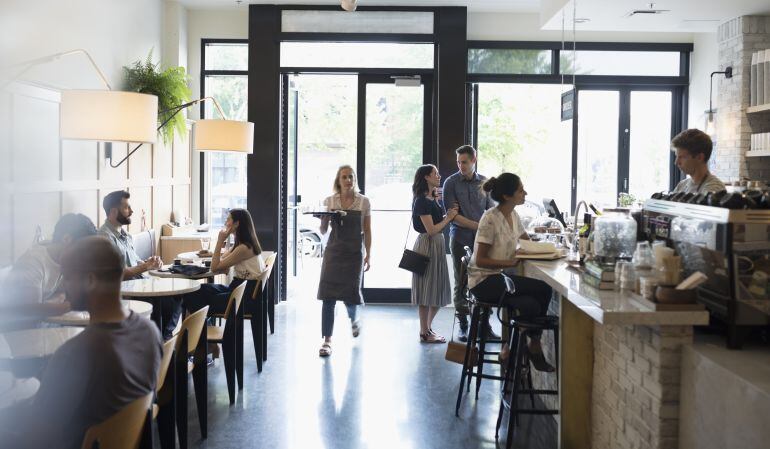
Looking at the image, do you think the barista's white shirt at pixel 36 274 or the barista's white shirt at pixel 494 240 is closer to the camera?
the barista's white shirt at pixel 36 274

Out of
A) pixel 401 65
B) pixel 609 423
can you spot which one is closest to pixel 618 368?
pixel 609 423

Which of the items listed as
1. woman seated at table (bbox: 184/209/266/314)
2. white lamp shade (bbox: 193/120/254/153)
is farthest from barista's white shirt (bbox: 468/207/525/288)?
white lamp shade (bbox: 193/120/254/153)

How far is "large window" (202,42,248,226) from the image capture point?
9.27 metres

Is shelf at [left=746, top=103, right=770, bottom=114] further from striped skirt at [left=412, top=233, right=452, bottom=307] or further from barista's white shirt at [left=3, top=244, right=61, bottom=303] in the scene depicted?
barista's white shirt at [left=3, top=244, right=61, bottom=303]

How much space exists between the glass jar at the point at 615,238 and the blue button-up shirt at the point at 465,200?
10.9 ft

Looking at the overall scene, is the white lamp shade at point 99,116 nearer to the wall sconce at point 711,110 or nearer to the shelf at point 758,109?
the shelf at point 758,109

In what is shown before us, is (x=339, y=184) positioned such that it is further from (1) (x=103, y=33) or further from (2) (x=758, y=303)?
(2) (x=758, y=303)

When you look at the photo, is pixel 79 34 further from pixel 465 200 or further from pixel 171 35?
pixel 465 200

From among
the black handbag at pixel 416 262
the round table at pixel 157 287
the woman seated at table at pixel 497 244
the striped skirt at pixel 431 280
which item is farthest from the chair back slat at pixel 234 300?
the striped skirt at pixel 431 280

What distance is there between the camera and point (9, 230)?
5168 mm

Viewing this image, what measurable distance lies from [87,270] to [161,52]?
6582mm

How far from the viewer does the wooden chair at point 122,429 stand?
2.52 meters

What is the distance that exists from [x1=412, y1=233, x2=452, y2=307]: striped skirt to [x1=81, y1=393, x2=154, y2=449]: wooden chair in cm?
430

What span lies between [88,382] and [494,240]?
3.08 meters
